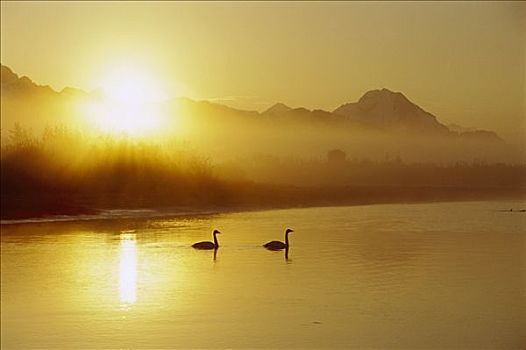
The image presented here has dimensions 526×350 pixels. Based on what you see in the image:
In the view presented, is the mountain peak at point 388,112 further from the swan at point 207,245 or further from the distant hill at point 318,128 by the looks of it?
the swan at point 207,245

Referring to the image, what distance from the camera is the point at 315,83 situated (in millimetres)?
4613

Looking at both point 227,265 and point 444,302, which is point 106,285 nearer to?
point 227,265

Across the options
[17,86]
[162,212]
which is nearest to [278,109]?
[162,212]

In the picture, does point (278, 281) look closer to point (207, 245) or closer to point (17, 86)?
point (207, 245)

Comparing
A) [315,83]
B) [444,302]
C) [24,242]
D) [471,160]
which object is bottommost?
[444,302]

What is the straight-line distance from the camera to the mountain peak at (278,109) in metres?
4.57

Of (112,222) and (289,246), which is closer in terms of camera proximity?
(112,222)

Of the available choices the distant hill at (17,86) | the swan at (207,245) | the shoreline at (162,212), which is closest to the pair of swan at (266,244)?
the swan at (207,245)

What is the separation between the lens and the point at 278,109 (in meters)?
4.59

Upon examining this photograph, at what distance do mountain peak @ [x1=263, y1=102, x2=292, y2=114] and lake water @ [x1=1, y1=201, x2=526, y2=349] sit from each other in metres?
0.67

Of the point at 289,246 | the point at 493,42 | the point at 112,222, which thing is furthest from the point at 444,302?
the point at 112,222

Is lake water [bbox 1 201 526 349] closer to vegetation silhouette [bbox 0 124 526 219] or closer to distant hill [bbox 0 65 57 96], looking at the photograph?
vegetation silhouette [bbox 0 124 526 219]

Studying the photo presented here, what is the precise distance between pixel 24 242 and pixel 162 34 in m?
1.27

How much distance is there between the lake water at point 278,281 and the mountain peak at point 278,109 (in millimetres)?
670
